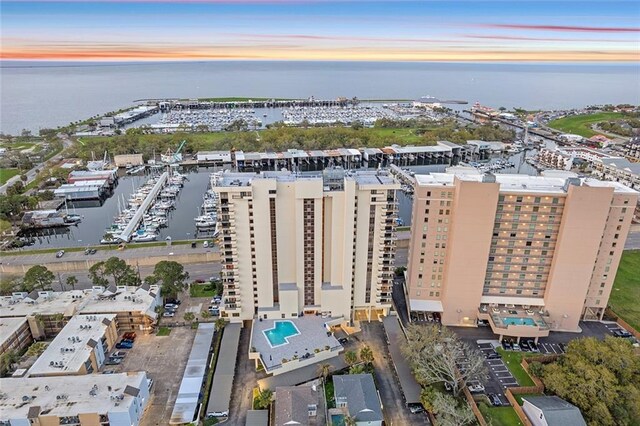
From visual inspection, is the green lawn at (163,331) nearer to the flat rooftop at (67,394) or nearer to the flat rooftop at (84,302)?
the flat rooftop at (84,302)

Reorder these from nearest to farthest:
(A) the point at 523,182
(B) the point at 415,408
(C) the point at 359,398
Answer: (C) the point at 359,398, (B) the point at 415,408, (A) the point at 523,182

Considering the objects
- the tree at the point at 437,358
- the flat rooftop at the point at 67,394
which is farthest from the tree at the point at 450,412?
the flat rooftop at the point at 67,394

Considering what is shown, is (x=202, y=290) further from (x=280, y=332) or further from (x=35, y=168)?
(x=35, y=168)

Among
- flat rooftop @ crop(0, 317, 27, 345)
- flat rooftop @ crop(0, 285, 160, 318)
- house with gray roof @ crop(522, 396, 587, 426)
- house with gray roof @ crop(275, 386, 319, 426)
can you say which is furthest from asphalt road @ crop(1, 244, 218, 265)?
house with gray roof @ crop(522, 396, 587, 426)

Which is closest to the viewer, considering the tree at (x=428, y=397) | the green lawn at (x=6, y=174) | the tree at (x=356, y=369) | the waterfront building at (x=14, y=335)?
the tree at (x=428, y=397)

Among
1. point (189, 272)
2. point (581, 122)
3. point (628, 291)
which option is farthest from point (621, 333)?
point (581, 122)

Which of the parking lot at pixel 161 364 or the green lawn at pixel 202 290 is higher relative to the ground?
the green lawn at pixel 202 290

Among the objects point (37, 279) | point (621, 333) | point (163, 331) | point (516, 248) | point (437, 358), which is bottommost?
point (621, 333)

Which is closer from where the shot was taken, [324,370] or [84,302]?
[324,370]
